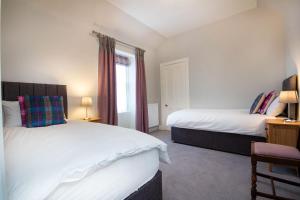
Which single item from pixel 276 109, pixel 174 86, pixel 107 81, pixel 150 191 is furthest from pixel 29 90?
pixel 276 109

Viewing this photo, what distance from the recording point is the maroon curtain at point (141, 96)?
4.26 meters

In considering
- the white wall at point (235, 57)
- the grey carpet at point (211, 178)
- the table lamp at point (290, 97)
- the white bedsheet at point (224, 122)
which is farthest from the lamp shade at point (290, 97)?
the white wall at point (235, 57)

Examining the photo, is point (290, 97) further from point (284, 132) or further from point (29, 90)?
point (29, 90)

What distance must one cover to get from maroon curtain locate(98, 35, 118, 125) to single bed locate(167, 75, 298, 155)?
1346 millimetres

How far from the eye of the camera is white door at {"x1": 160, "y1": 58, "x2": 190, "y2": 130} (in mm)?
4641

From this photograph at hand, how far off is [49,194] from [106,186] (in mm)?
306

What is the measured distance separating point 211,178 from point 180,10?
3.23m

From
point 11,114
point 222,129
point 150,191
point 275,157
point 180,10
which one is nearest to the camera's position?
point 150,191

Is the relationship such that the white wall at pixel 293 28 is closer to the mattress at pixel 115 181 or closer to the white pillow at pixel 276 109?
the white pillow at pixel 276 109

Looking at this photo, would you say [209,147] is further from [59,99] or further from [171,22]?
[171,22]

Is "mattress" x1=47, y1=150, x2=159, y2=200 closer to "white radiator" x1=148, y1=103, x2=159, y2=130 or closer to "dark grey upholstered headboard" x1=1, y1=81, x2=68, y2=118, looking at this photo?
"dark grey upholstered headboard" x1=1, y1=81, x2=68, y2=118

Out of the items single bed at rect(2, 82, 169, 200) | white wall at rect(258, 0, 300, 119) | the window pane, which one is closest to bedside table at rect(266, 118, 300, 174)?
white wall at rect(258, 0, 300, 119)

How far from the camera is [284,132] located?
2.09 metres

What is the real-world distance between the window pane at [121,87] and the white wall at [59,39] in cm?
87
